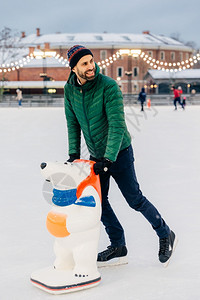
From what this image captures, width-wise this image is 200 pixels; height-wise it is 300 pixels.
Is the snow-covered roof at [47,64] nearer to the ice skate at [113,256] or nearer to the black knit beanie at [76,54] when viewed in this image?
the ice skate at [113,256]

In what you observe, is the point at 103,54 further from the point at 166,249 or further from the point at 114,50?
the point at 166,249

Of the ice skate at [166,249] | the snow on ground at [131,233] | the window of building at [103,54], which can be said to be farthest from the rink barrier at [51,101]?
the ice skate at [166,249]

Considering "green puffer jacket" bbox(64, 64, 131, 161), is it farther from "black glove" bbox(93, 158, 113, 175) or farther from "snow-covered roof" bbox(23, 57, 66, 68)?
"snow-covered roof" bbox(23, 57, 66, 68)

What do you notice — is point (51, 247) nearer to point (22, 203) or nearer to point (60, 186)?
point (60, 186)

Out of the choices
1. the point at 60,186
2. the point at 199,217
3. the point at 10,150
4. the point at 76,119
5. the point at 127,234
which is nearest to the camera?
the point at 60,186

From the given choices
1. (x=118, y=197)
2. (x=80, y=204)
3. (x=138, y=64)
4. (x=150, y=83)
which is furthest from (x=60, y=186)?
(x=138, y=64)

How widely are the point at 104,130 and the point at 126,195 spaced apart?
469 millimetres

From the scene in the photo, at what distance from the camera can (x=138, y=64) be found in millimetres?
62938

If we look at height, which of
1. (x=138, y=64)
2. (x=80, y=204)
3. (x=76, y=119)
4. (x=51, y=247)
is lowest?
(x=51, y=247)

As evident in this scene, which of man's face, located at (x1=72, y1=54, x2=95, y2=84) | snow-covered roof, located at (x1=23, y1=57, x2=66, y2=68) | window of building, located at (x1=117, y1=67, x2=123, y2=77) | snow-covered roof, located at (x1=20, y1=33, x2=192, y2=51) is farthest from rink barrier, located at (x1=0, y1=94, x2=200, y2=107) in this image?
man's face, located at (x1=72, y1=54, x2=95, y2=84)

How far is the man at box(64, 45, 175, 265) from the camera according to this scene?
277 centimetres

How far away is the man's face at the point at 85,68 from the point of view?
275 cm

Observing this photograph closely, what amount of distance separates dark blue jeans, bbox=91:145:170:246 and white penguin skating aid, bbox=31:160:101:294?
20 cm

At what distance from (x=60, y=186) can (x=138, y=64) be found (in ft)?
202
